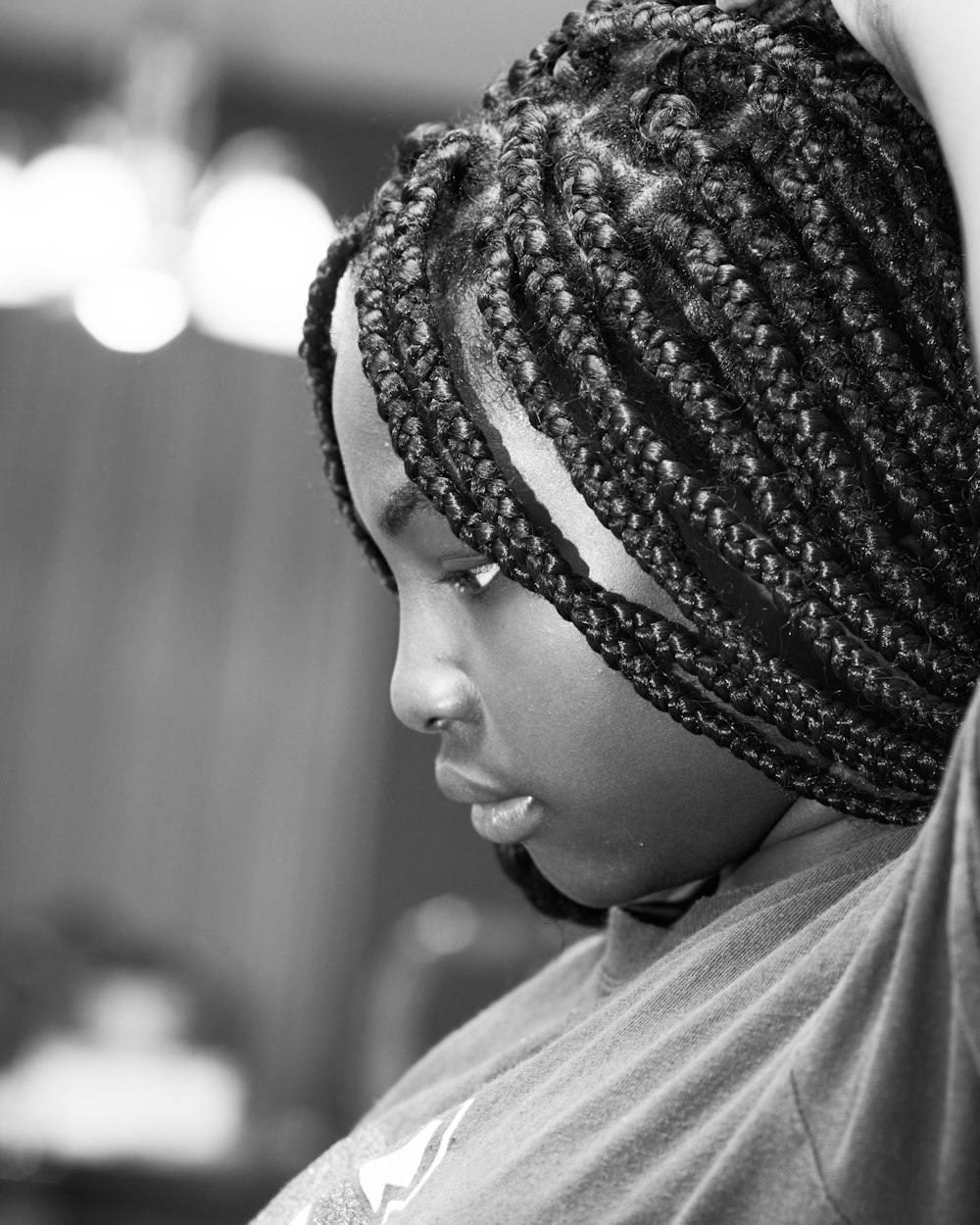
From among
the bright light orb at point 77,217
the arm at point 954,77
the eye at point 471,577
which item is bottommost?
the eye at point 471,577

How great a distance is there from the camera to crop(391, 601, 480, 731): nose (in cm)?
72

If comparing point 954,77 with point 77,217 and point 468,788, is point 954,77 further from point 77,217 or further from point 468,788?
point 77,217

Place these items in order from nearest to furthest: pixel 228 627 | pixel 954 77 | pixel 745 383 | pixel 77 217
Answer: pixel 954 77
pixel 745 383
pixel 77 217
pixel 228 627

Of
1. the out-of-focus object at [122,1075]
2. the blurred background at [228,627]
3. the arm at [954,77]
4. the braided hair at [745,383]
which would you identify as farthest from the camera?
the blurred background at [228,627]

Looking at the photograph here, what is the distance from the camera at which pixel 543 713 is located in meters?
0.69

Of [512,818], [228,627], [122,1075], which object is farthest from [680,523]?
[228,627]

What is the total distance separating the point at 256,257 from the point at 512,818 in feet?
5.76

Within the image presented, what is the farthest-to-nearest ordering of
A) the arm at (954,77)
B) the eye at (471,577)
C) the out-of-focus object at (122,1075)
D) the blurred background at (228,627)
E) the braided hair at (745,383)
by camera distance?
the blurred background at (228,627) → the out-of-focus object at (122,1075) → the eye at (471,577) → the braided hair at (745,383) → the arm at (954,77)

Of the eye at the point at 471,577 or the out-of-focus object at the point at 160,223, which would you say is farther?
the out-of-focus object at the point at 160,223

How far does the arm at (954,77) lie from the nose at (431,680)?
0.30 meters

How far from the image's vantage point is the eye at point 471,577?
71cm

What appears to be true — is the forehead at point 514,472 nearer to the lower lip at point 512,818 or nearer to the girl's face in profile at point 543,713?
the girl's face in profile at point 543,713

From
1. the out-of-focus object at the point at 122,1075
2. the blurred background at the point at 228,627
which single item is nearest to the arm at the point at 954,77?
the out-of-focus object at the point at 122,1075

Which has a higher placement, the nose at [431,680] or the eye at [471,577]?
the eye at [471,577]
